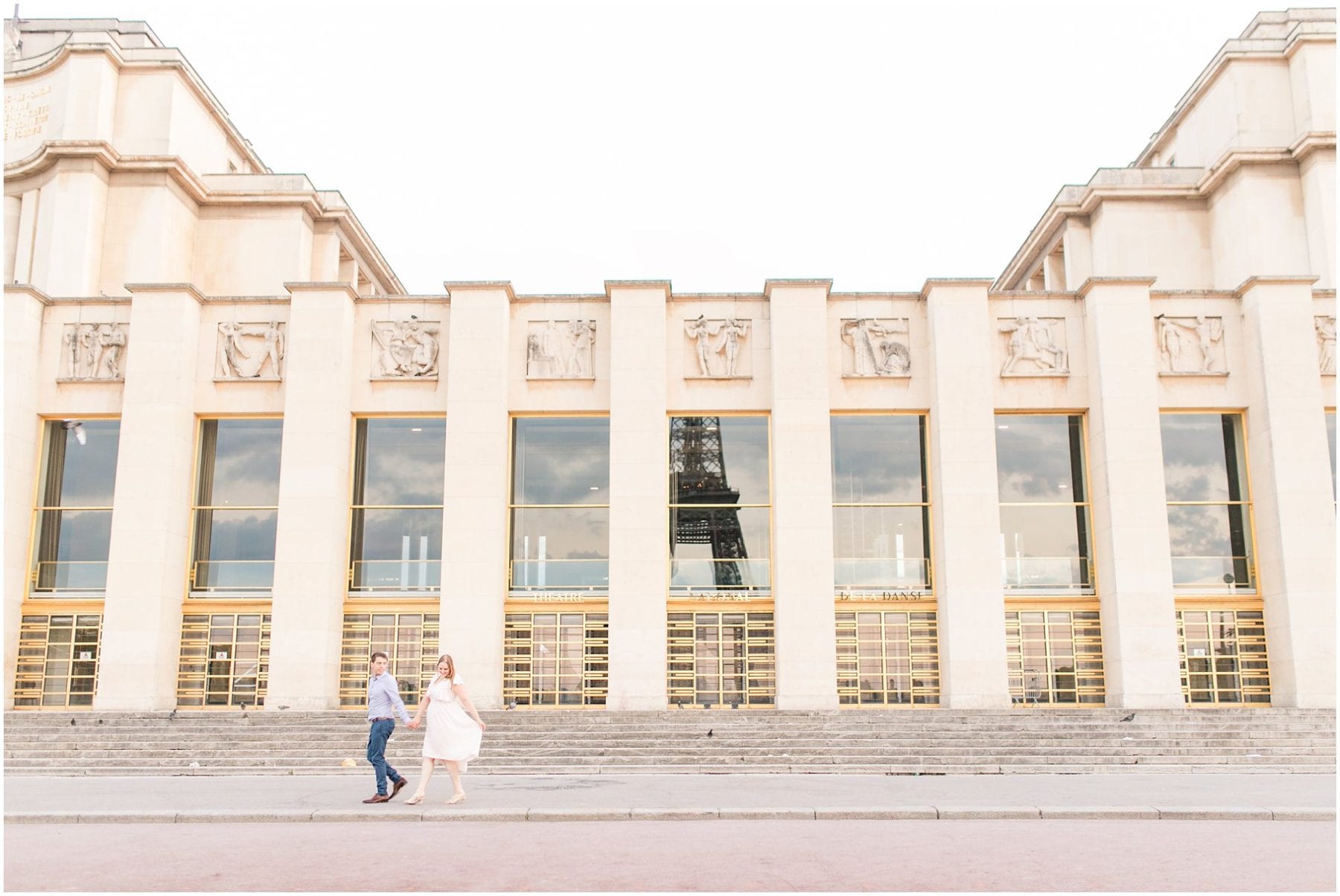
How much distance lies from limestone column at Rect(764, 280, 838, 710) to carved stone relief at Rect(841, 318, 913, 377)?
2.16 ft

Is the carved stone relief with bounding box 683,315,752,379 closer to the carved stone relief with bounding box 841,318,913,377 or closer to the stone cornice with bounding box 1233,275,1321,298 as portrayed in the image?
the carved stone relief with bounding box 841,318,913,377

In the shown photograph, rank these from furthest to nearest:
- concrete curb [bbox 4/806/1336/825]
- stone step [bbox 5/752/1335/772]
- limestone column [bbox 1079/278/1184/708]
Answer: limestone column [bbox 1079/278/1184/708], stone step [bbox 5/752/1335/772], concrete curb [bbox 4/806/1336/825]

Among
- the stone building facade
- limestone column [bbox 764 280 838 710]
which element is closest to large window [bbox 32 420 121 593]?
the stone building facade

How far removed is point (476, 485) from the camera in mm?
27781

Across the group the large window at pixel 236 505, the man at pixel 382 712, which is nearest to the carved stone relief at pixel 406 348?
the large window at pixel 236 505

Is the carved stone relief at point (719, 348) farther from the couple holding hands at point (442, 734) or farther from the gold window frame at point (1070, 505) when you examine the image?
the couple holding hands at point (442, 734)

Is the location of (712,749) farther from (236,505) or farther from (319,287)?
(319,287)

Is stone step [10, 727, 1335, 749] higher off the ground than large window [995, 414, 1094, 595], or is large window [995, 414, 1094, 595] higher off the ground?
large window [995, 414, 1094, 595]

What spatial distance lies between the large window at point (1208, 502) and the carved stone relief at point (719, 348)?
10.4 metres

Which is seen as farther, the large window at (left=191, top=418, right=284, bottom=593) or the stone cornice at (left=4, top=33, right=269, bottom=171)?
the stone cornice at (left=4, top=33, right=269, bottom=171)

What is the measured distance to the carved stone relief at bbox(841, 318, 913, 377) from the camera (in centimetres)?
2878

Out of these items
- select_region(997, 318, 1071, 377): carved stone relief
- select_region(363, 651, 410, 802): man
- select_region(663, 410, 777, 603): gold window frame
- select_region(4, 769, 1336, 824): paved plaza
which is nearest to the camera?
select_region(4, 769, 1336, 824): paved plaza

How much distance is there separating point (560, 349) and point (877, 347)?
7782mm

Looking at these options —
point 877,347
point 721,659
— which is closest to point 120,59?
point 877,347
